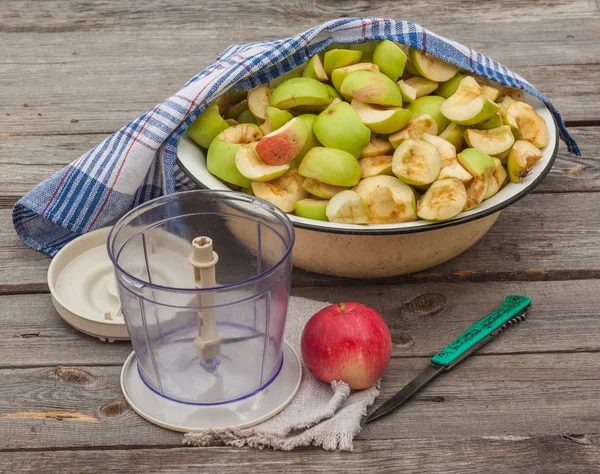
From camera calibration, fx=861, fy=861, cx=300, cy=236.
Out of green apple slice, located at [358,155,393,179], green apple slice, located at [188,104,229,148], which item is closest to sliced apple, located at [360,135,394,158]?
green apple slice, located at [358,155,393,179]

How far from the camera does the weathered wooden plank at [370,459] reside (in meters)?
0.89

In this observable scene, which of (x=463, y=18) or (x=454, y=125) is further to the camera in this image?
(x=463, y=18)

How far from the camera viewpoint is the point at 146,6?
2.10 m

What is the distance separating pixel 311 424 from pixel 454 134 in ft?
1.54

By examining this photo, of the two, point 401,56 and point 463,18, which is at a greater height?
point 401,56

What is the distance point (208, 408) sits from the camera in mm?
964

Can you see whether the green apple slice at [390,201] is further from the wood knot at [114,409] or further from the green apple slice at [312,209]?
the wood knot at [114,409]

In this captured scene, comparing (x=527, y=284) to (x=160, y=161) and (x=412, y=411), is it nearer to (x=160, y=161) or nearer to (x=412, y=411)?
(x=412, y=411)

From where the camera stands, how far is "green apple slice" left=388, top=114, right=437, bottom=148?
1156 mm

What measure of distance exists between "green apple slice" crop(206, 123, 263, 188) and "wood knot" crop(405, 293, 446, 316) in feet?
0.91

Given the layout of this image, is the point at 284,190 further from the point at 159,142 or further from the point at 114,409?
the point at 114,409

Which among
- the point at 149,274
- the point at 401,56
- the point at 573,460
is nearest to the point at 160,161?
the point at 149,274

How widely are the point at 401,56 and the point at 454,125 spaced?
0.13m

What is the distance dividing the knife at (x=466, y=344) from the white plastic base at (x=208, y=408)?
0.11 meters
